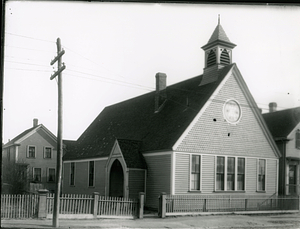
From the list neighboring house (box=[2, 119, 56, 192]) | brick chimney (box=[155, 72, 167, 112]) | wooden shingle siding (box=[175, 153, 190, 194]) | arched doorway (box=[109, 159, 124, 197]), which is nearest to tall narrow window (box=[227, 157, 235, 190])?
wooden shingle siding (box=[175, 153, 190, 194])

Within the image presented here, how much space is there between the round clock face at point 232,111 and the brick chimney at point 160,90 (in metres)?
5.64

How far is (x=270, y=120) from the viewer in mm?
34375

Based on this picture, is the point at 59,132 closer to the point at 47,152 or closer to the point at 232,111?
the point at 232,111

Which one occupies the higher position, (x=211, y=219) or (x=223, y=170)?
(x=223, y=170)

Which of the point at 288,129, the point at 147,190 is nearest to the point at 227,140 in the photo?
the point at 147,190

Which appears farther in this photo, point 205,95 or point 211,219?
point 205,95

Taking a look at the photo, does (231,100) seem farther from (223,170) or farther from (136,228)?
(136,228)

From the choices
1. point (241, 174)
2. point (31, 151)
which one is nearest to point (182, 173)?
point (241, 174)

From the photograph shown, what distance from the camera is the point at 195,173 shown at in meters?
24.0

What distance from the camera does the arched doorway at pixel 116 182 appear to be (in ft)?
92.2

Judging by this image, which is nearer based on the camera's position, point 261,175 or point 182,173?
point 182,173

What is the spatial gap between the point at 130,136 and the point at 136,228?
1132 cm

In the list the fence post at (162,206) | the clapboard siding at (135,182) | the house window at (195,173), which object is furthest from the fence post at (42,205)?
the house window at (195,173)

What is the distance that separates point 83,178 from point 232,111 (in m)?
13.4
